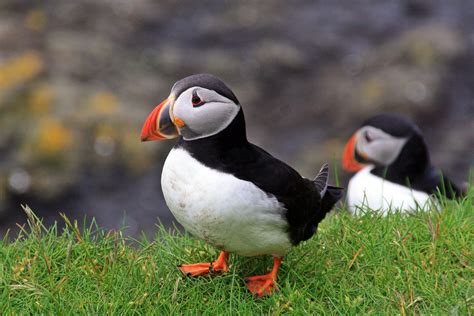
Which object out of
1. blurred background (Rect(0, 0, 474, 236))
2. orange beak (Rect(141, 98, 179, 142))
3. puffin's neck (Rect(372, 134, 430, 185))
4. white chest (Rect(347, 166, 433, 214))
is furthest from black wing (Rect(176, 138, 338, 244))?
blurred background (Rect(0, 0, 474, 236))

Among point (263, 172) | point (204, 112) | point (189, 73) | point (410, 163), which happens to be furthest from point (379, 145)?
point (189, 73)

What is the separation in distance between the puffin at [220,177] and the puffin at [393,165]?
7.48 feet

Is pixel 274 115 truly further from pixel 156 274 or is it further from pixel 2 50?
pixel 156 274

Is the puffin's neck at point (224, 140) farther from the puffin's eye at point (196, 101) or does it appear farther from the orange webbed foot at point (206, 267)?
the orange webbed foot at point (206, 267)

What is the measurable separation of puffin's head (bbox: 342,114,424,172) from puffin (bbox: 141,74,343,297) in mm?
2690

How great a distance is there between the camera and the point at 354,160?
21.4ft

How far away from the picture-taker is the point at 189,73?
31.3ft

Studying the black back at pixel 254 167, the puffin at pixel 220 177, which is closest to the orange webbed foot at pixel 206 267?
the puffin at pixel 220 177

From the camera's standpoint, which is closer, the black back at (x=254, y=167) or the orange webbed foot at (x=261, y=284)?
the black back at (x=254, y=167)

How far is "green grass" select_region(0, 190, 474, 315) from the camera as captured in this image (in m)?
3.52

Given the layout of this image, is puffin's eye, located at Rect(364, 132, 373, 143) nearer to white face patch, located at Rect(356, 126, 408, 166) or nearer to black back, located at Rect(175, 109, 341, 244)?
white face patch, located at Rect(356, 126, 408, 166)

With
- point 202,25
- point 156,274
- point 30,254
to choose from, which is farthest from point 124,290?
point 202,25

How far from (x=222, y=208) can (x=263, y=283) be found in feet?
1.71

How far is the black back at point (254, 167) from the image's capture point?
3.43 m
